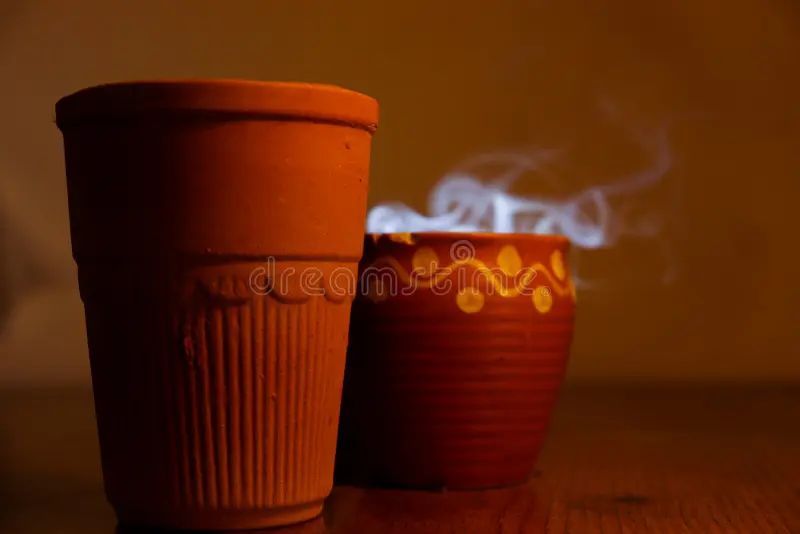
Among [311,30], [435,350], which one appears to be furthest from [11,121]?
[435,350]

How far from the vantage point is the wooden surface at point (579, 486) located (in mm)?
755

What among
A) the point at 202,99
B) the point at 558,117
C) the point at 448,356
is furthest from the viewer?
the point at 558,117

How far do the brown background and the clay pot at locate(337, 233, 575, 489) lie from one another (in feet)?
3.42

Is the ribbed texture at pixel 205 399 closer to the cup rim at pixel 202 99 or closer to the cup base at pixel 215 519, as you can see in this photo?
the cup base at pixel 215 519

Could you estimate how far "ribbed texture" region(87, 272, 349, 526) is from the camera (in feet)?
2.28

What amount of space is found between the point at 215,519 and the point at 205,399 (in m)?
0.08

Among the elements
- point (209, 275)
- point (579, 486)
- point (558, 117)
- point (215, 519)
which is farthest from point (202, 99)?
point (558, 117)

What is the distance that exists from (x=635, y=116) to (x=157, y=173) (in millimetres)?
1370

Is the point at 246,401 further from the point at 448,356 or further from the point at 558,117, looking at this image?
the point at 558,117

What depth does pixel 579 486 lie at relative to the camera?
90 cm

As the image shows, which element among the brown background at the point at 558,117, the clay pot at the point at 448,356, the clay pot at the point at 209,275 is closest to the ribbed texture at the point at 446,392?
the clay pot at the point at 448,356

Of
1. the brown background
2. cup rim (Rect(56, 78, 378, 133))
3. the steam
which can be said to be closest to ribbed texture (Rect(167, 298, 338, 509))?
cup rim (Rect(56, 78, 378, 133))

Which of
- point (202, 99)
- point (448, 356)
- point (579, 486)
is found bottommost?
point (579, 486)

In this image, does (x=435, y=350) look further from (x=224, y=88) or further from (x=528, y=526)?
(x=224, y=88)
